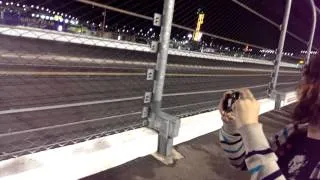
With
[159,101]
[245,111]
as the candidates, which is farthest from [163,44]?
[245,111]

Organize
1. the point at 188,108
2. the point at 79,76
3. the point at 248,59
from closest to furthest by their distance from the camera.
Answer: the point at 188,108 → the point at 248,59 → the point at 79,76

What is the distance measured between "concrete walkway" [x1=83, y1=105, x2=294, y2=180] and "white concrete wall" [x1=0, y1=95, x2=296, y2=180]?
84 millimetres

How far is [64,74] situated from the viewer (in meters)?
11.1

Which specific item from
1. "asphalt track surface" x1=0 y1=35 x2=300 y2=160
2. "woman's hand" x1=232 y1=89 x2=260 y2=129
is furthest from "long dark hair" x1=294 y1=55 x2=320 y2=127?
"asphalt track surface" x1=0 y1=35 x2=300 y2=160

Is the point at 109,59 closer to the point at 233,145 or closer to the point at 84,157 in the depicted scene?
the point at 84,157

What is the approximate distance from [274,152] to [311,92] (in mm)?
327

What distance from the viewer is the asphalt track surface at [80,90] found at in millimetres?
3484

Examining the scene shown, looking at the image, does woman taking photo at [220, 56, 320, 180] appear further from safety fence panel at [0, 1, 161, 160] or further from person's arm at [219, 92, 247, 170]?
safety fence panel at [0, 1, 161, 160]

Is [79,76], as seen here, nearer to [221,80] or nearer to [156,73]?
Result: [221,80]

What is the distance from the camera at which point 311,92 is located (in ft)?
5.55

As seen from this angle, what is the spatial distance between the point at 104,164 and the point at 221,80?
3.95 meters

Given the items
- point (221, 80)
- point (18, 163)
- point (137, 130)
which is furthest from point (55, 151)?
point (221, 80)

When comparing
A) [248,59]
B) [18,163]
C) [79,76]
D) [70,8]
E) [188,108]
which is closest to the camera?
[18,163]

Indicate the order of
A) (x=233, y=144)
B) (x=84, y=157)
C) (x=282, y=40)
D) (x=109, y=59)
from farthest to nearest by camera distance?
(x=282, y=40), (x=109, y=59), (x=84, y=157), (x=233, y=144)
